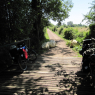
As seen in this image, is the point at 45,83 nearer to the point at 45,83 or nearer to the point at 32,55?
the point at 45,83

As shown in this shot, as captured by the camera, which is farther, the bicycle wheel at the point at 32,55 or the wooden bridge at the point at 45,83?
the bicycle wheel at the point at 32,55

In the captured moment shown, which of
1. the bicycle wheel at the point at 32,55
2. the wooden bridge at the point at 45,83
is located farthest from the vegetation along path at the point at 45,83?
the bicycle wheel at the point at 32,55

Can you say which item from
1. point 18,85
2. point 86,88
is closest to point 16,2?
point 18,85

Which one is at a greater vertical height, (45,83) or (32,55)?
(32,55)

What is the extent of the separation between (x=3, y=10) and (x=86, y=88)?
4.82m

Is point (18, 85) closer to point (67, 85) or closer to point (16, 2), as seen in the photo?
point (67, 85)

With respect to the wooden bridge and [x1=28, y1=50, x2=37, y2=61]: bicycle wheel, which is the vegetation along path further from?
[x1=28, y1=50, x2=37, y2=61]: bicycle wheel

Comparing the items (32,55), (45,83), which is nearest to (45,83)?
(45,83)

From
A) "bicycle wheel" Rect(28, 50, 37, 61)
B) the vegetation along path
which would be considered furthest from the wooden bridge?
"bicycle wheel" Rect(28, 50, 37, 61)

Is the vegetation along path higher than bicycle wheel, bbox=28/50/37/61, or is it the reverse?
bicycle wheel, bbox=28/50/37/61

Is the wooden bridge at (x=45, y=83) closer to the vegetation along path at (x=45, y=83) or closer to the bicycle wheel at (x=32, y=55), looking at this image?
the vegetation along path at (x=45, y=83)

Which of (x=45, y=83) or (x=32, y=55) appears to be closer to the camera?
(x=45, y=83)

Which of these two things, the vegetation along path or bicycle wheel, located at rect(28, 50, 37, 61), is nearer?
the vegetation along path

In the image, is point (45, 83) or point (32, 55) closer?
point (45, 83)
